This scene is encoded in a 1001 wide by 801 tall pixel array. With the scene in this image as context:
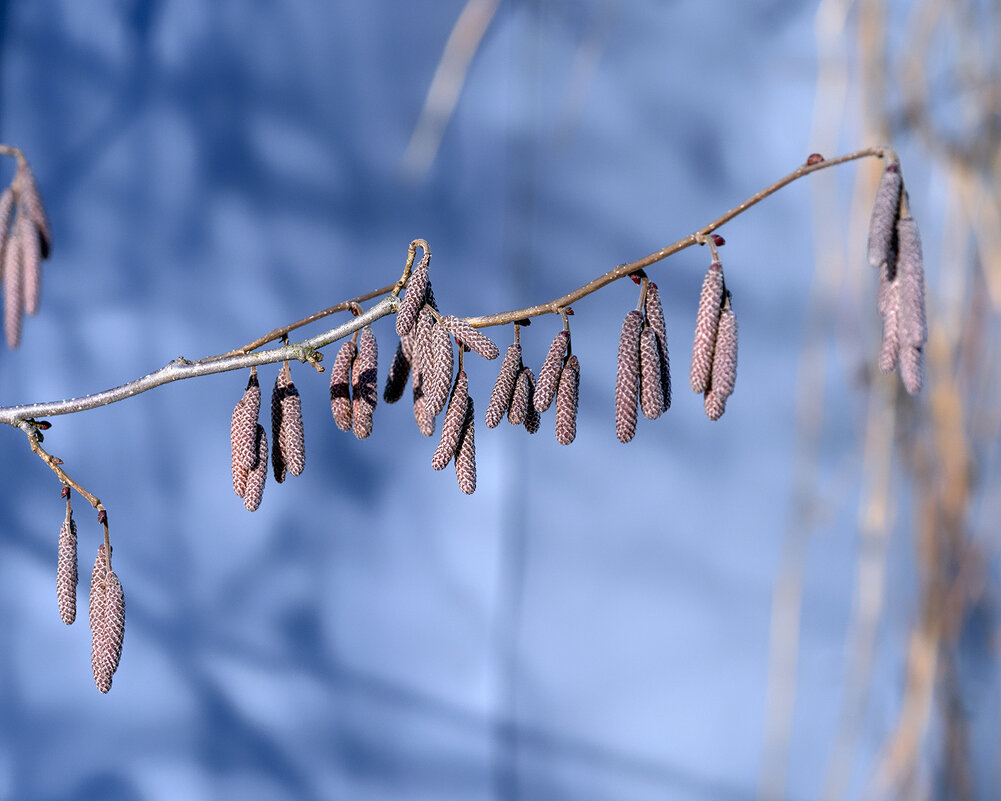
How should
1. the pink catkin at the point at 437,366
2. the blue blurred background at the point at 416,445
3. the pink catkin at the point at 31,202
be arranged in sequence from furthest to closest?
the blue blurred background at the point at 416,445
the pink catkin at the point at 31,202
the pink catkin at the point at 437,366

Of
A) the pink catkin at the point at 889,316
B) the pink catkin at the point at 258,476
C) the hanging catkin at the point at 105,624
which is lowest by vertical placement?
the hanging catkin at the point at 105,624

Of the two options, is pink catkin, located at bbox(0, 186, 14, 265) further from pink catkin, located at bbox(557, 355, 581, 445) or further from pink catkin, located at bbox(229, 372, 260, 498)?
pink catkin, located at bbox(557, 355, 581, 445)

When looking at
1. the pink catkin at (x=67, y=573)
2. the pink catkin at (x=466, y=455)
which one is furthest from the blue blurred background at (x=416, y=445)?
the pink catkin at (x=466, y=455)

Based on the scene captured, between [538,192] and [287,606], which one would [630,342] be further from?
[538,192]

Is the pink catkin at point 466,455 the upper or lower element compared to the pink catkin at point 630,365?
lower

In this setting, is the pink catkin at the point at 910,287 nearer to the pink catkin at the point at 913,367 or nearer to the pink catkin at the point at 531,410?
the pink catkin at the point at 913,367
